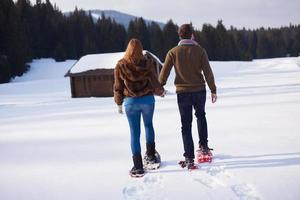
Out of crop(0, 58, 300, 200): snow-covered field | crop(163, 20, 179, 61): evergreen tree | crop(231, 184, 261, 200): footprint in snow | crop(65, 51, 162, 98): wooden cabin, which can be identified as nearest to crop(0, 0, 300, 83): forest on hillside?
crop(163, 20, 179, 61): evergreen tree

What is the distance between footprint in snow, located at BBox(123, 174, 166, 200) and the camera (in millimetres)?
4441

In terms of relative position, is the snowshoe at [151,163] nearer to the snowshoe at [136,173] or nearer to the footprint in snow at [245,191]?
the snowshoe at [136,173]

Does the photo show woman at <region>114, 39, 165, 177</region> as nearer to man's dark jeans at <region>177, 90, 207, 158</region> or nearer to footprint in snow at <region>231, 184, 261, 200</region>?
man's dark jeans at <region>177, 90, 207, 158</region>

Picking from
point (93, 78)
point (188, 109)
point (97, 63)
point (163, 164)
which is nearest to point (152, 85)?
point (188, 109)

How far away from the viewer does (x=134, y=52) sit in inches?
200

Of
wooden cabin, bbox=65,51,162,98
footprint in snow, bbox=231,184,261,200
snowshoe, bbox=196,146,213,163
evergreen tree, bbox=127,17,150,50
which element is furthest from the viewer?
evergreen tree, bbox=127,17,150,50

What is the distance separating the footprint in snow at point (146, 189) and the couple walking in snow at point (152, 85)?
23cm

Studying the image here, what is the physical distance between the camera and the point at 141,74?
17.1 feet

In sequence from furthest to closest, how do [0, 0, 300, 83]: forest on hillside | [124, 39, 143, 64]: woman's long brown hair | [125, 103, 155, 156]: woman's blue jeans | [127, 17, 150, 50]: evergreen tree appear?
1. [127, 17, 150, 50]: evergreen tree
2. [0, 0, 300, 83]: forest on hillside
3. [125, 103, 155, 156]: woman's blue jeans
4. [124, 39, 143, 64]: woman's long brown hair

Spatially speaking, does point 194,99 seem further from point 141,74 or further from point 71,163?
point 71,163

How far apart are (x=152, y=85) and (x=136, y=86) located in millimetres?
243

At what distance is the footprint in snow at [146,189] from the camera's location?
14.6 feet

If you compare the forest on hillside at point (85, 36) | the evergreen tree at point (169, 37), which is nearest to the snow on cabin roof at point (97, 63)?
the forest on hillside at point (85, 36)

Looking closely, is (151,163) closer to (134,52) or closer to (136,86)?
(136,86)
